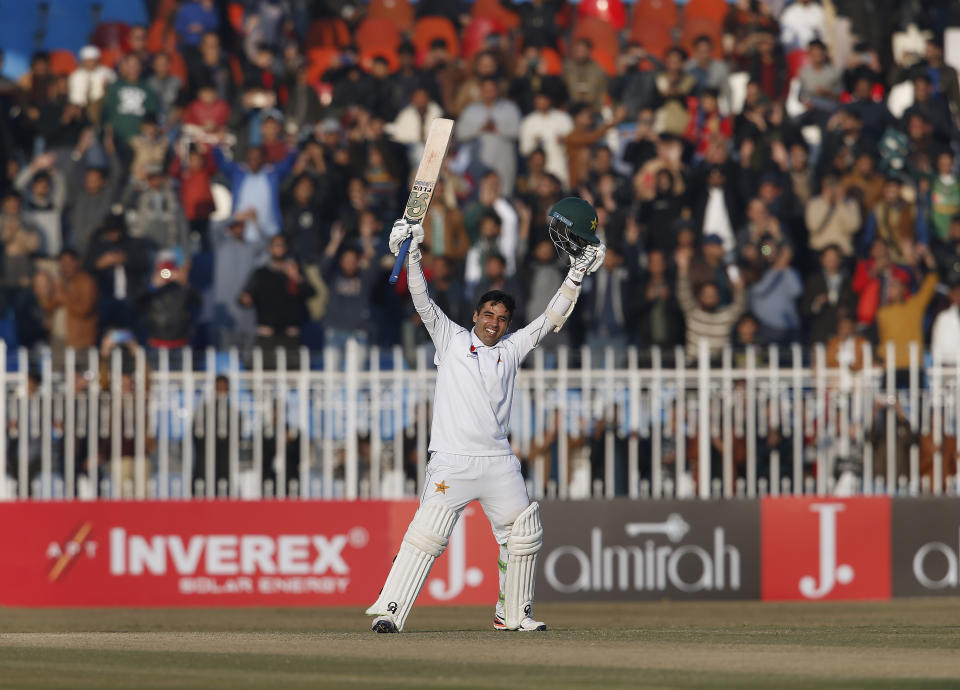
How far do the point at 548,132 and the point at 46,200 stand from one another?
18.0ft

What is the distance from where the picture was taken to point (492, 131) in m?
20.4

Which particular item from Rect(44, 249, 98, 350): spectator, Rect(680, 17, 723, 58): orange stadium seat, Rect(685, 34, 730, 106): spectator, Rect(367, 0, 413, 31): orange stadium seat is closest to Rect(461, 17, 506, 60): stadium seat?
Rect(367, 0, 413, 31): orange stadium seat

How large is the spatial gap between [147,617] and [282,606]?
1584 millimetres

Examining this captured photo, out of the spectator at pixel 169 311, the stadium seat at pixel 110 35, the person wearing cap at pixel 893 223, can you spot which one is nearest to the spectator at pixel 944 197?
the person wearing cap at pixel 893 223

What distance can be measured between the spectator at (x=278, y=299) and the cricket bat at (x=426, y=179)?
667 cm

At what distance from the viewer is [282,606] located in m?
16.7

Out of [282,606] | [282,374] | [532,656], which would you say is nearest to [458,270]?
[282,374]

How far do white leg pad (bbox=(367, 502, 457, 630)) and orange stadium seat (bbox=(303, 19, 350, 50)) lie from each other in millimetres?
12971

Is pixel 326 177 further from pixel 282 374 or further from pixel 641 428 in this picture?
pixel 641 428

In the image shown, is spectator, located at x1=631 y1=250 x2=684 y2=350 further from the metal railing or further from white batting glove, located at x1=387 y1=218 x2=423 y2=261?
white batting glove, located at x1=387 y1=218 x2=423 y2=261

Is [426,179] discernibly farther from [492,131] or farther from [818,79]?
[818,79]

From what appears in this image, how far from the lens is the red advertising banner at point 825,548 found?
17.0 m

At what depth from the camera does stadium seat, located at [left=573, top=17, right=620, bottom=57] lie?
75.4 feet

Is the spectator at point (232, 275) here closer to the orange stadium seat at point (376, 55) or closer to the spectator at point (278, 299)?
the spectator at point (278, 299)
